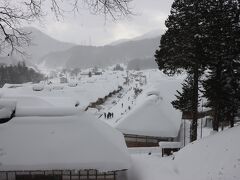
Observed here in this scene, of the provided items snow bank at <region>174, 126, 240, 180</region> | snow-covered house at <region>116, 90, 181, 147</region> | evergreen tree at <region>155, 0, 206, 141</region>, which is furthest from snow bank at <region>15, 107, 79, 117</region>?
snow-covered house at <region>116, 90, 181, 147</region>

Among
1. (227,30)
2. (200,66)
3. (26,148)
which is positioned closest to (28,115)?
(26,148)

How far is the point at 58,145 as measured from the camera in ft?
52.6

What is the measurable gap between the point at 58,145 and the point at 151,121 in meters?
16.9

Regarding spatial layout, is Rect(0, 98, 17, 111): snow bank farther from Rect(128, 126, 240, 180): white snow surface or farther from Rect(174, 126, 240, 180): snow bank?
Rect(174, 126, 240, 180): snow bank

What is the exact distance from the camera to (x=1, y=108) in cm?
1745

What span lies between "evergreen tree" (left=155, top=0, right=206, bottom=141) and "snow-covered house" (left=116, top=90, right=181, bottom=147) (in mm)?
9223

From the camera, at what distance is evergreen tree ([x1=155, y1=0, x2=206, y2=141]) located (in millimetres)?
19500

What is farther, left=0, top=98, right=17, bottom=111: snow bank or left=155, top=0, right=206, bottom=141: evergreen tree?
left=155, top=0, right=206, bottom=141: evergreen tree

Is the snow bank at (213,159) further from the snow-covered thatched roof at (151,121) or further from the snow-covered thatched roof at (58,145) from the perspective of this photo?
the snow-covered thatched roof at (151,121)

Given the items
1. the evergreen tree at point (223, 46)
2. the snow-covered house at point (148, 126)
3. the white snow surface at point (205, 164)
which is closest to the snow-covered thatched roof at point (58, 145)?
the white snow surface at point (205, 164)

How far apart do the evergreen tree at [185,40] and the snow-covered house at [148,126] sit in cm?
922

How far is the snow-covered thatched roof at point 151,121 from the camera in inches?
1206

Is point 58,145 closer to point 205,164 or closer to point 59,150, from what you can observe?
point 59,150

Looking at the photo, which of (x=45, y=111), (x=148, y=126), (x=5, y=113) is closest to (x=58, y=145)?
(x=45, y=111)
